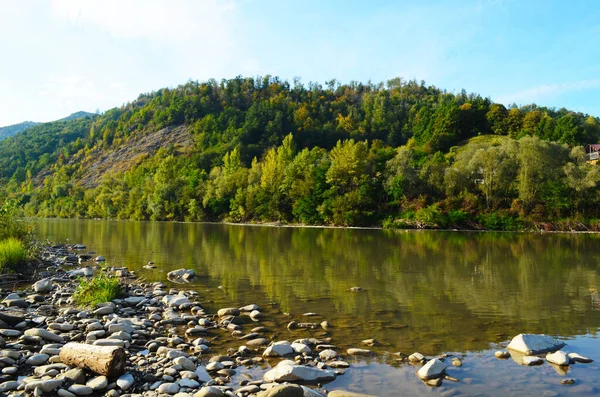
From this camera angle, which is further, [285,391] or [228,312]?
[228,312]

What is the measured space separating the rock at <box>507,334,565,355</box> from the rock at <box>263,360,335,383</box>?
457cm

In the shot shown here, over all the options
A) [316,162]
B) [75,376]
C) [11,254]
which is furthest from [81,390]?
[316,162]

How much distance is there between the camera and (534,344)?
9500 mm

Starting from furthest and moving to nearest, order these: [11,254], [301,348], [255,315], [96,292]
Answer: [11,254], [96,292], [255,315], [301,348]

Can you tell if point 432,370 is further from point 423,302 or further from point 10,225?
point 10,225

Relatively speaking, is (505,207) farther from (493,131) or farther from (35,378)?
(35,378)

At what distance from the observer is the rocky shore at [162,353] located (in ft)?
23.4

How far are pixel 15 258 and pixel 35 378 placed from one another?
1397 centimetres

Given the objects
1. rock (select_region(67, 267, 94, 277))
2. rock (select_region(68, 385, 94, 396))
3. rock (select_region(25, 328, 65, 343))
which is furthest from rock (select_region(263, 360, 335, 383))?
rock (select_region(67, 267, 94, 277))

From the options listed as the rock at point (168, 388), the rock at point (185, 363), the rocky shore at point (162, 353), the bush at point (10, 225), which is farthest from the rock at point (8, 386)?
the bush at point (10, 225)

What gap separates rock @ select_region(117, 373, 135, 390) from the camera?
7117 mm

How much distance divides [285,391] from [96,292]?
9439 mm

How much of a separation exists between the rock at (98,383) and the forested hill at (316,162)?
20723mm

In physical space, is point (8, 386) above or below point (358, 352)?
above
